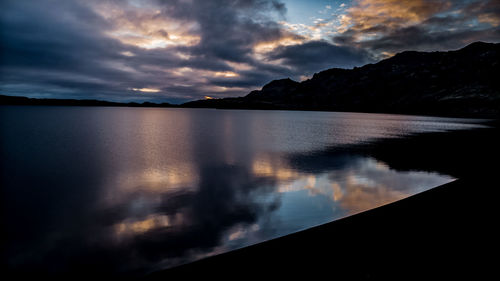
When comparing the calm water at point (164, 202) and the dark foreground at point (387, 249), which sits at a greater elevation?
the dark foreground at point (387, 249)

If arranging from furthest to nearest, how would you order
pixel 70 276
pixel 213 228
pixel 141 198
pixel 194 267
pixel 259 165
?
pixel 259 165, pixel 141 198, pixel 213 228, pixel 70 276, pixel 194 267

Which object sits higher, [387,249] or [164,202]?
[387,249]

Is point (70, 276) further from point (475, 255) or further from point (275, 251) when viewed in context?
point (475, 255)

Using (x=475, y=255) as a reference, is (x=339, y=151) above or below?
below

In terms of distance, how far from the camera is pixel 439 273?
486 cm

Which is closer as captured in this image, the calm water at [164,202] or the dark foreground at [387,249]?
the dark foreground at [387,249]

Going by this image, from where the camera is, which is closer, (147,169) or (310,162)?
(147,169)

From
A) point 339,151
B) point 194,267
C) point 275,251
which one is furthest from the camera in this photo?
point 339,151

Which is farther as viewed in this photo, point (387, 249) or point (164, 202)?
Answer: point (164, 202)

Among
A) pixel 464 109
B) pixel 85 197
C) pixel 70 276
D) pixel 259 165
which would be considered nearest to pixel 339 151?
pixel 259 165

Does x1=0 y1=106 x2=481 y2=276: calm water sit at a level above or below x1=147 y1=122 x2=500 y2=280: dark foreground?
below

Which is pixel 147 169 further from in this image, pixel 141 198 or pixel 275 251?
pixel 275 251

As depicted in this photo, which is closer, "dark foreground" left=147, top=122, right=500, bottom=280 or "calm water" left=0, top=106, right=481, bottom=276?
"dark foreground" left=147, top=122, right=500, bottom=280

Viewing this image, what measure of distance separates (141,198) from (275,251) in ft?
38.4
